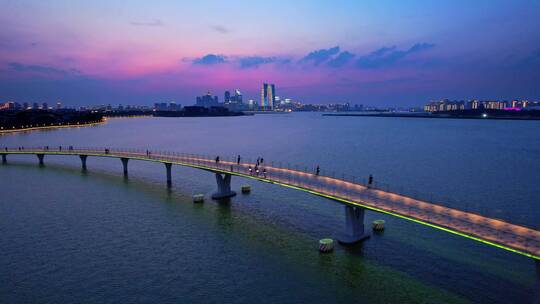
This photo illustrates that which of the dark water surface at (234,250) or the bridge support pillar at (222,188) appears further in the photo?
the bridge support pillar at (222,188)

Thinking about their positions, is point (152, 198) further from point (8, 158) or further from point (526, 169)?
point (526, 169)

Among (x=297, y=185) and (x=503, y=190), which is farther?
(x=503, y=190)

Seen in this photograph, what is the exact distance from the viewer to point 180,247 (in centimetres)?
3362

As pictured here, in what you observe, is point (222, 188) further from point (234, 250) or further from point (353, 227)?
point (353, 227)

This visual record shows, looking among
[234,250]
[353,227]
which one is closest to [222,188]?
[234,250]

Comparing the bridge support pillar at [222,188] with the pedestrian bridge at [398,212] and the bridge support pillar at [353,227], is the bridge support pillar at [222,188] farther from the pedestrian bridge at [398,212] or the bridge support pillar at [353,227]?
the bridge support pillar at [353,227]

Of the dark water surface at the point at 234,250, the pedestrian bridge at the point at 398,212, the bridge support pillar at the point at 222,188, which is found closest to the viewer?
the pedestrian bridge at the point at 398,212

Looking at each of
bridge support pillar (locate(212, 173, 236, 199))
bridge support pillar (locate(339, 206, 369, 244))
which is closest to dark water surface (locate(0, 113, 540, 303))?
bridge support pillar (locate(339, 206, 369, 244))

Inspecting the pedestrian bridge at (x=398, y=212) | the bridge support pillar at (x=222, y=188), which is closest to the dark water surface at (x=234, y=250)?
the bridge support pillar at (x=222, y=188)

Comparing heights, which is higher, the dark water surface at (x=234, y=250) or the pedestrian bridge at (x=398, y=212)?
the pedestrian bridge at (x=398, y=212)

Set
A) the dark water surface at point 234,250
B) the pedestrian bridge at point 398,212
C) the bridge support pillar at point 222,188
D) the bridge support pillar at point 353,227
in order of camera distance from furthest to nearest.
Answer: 1. the bridge support pillar at point 222,188
2. the bridge support pillar at point 353,227
3. the dark water surface at point 234,250
4. the pedestrian bridge at point 398,212

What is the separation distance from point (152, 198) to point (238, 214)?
13.6 metres

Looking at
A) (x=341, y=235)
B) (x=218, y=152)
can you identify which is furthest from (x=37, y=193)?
(x=218, y=152)

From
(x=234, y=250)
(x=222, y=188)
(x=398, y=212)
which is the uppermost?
(x=398, y=212)
